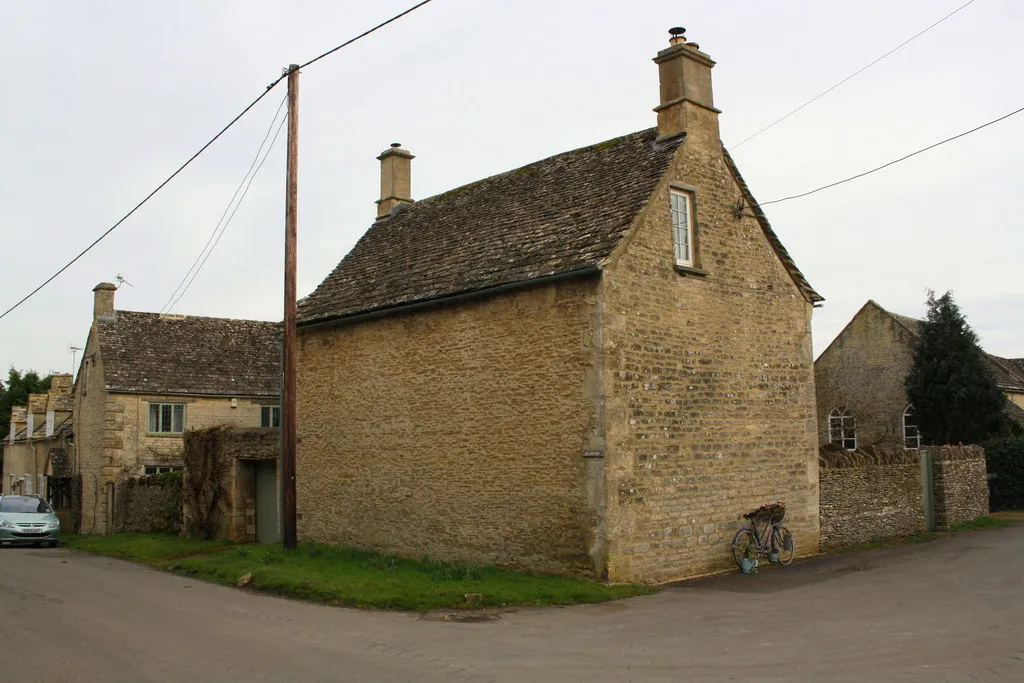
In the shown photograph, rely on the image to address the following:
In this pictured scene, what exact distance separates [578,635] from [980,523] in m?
17.7

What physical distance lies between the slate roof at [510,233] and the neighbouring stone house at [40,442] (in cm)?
2216

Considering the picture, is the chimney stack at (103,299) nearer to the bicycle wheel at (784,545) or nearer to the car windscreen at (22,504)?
the car windscreen at (22,504)

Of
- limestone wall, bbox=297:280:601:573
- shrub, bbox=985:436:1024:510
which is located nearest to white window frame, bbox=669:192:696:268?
limestone wall, bbox=297:280:601:573

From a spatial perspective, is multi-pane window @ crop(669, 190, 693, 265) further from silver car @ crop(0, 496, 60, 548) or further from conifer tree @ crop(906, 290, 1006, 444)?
silver car @ crop(0, 496, 60, 548)

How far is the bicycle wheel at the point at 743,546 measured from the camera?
1542 cm

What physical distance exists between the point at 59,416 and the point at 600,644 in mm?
37455

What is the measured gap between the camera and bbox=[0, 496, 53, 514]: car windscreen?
2705 centimetres

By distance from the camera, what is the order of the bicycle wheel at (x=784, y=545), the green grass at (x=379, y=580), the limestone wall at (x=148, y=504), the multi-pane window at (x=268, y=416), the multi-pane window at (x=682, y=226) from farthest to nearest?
the multi-pane window at (x=268, y=416) < the limestone wall at (x=148, y=504) < the bicycle wheel at (x=784, y=545) < the multi-pane window at (x=682, y=226) < the green grass at (x=379, y=580)

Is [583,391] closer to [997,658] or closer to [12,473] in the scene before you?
[997,658]

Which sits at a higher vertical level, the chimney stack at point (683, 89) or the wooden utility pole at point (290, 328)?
the chimney stack at point (683, 89)

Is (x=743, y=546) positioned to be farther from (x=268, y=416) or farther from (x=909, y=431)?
(x=268, y=416)

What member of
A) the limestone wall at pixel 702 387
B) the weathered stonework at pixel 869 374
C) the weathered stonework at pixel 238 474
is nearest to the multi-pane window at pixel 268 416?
the weathered stonework at pixel 238 474

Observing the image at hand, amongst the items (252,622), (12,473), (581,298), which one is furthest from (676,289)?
(12,473)

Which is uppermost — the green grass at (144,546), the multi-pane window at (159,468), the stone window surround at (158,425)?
the stone window surround at (158,425)
